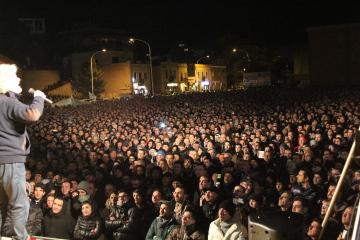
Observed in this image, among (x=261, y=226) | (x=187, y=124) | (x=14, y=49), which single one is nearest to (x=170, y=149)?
(x=187, y=124)

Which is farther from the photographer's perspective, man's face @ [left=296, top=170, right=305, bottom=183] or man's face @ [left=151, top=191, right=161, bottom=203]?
man's face @ [left=296, top=170, right=305, bottom=183]

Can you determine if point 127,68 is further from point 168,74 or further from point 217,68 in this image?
point 217,68

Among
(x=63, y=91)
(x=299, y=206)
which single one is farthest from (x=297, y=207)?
(x=63, y=91)

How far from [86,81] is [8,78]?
160ft

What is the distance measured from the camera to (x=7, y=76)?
141 inches

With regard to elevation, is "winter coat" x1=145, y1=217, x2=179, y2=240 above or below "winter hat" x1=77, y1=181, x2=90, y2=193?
below

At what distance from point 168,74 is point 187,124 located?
4891 centimetres

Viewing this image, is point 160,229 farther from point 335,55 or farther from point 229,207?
point 335,55

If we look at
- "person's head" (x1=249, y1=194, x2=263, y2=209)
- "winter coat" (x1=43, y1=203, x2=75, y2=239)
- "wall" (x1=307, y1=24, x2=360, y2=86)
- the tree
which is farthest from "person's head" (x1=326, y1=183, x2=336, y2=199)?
the tree

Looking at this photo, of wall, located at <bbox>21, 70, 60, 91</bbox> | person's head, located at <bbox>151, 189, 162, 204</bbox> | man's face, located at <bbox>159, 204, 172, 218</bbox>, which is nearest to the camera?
man's face, located at <bbox>159, 204, 172, 218</bbox>

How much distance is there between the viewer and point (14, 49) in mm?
59000

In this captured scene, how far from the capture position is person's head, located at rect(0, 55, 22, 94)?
11.6 feet

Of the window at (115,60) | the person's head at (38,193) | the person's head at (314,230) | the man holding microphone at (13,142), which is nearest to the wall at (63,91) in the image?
the window at (115,60)

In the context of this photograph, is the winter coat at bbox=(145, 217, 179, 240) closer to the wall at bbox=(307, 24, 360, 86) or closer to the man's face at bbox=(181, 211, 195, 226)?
the man's face at bbox=(181, 211, 195, 226)
